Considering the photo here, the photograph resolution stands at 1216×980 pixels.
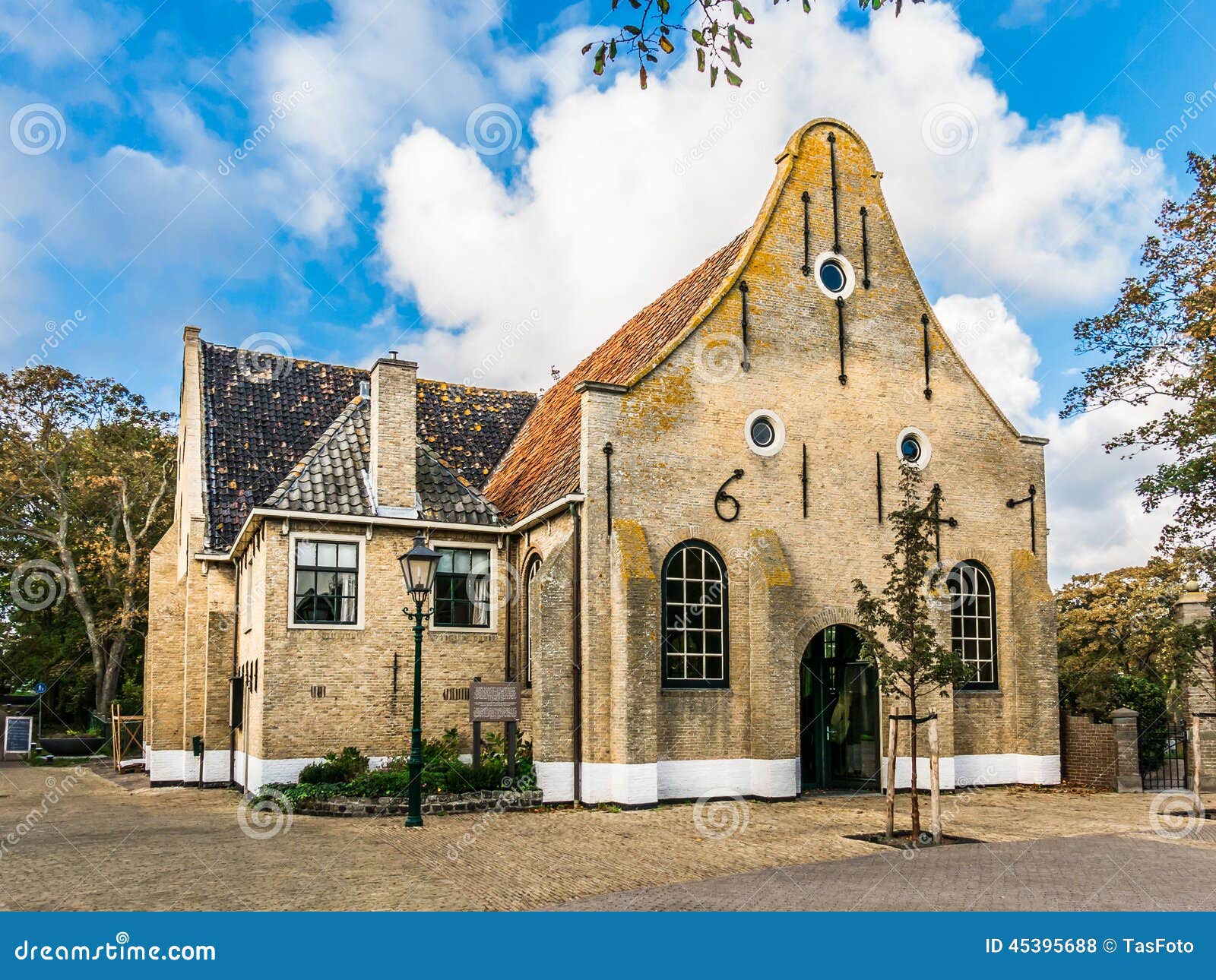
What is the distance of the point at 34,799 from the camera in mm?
21391

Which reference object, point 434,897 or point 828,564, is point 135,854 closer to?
point 434,897

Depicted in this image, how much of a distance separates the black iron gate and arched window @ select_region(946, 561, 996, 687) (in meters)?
3.95

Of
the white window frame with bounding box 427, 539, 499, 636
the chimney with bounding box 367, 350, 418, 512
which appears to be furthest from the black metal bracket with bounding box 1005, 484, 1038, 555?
the chimney with bounding box 367, 350, 418, 512

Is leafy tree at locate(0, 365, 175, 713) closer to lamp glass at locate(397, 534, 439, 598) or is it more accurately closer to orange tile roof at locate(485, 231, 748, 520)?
orange tile roof at locate(485, 231, 748, 520)

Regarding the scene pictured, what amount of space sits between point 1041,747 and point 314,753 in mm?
13655

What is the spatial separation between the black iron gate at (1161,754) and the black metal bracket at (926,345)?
8320 mm

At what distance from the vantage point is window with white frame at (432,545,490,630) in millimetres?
20438

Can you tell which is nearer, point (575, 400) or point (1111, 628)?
point (575, 400)

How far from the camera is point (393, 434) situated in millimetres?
20266

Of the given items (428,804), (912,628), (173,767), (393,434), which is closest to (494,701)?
(428,804)

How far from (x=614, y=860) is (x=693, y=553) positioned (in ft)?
23.7

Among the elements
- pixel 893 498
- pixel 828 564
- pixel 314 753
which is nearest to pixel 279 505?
pixel 314 753

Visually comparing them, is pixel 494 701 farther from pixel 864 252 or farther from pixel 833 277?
pixel 864 252

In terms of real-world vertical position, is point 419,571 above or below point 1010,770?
above
